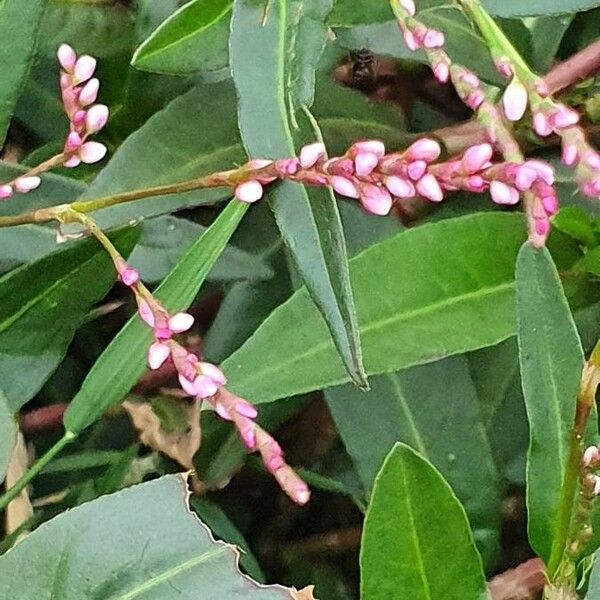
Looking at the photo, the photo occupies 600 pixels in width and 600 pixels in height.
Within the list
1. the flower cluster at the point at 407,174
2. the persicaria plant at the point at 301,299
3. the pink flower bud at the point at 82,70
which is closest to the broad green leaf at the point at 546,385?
the persicaria plant at the point at 301,299

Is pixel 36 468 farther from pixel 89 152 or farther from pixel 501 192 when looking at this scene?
pixel 501 192

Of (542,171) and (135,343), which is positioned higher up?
(542,171)

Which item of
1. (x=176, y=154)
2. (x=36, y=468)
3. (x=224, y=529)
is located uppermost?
(x=176, y=154)

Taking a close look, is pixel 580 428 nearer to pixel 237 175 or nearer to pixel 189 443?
pixel 237 175

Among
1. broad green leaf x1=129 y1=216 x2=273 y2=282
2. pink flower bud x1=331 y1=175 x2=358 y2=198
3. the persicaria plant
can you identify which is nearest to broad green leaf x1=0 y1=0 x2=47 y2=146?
the persicaria plant

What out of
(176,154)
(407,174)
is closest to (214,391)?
(407,174)

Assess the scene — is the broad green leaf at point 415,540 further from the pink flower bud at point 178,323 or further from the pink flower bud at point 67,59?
the pink flower bud at point 67,59
